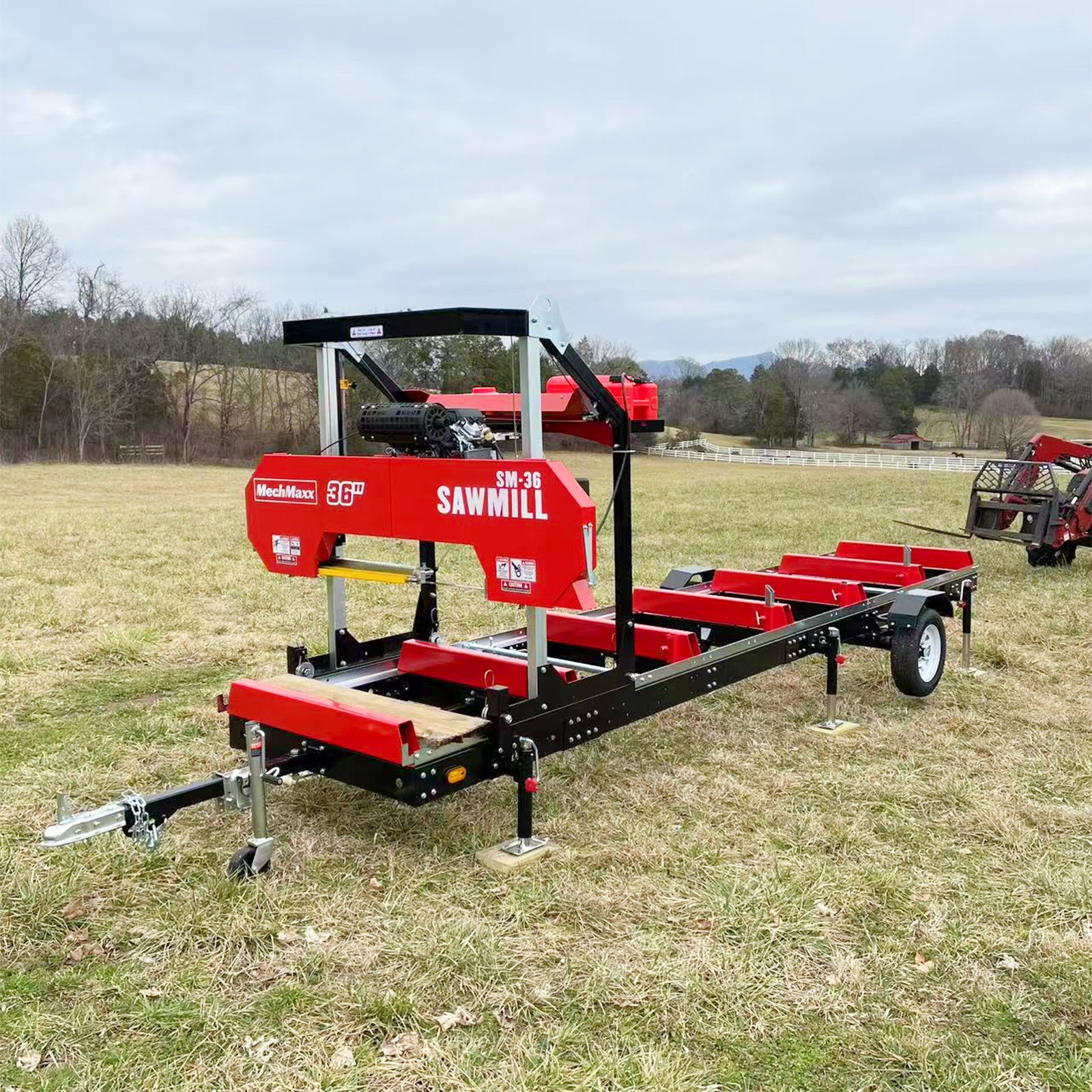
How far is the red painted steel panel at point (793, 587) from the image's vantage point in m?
6.05

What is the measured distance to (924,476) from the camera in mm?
31797

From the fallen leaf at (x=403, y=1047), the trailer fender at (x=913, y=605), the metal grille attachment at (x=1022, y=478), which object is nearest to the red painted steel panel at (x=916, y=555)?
the trailer fender at (x=913, y=605)

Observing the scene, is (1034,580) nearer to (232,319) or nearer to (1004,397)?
(232,319)

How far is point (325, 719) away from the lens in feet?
12.3

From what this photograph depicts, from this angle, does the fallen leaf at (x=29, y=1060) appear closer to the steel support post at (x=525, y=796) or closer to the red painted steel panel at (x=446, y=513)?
the steel support post at (x=525, y=796)

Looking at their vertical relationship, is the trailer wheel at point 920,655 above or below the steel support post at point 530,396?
below

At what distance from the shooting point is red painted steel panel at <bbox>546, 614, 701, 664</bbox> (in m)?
4.80

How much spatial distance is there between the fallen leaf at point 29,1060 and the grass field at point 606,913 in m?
0.02

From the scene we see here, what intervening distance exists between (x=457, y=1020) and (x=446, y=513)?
71.9 inches

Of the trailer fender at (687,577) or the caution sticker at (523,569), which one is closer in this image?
the caution sticker at (523,569)

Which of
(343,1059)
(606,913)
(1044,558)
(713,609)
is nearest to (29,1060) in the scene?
(343,1059)

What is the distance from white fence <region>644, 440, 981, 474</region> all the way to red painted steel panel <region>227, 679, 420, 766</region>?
123 ft

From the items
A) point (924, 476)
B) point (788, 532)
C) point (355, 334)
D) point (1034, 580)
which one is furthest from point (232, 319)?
point (355, 334)

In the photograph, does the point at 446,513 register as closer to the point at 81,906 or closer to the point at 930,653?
the point at 81,906
